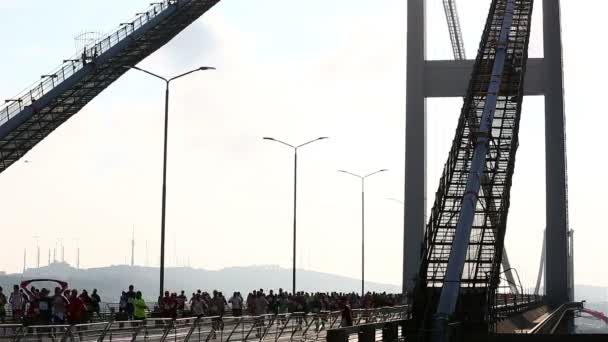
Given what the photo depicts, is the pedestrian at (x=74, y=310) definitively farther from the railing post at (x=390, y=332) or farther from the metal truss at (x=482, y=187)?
the metal truss at (x=482, y=187)

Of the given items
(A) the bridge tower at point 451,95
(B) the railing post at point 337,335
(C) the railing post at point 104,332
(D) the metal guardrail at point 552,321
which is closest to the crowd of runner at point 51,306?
(C) the railing post at point 104,332

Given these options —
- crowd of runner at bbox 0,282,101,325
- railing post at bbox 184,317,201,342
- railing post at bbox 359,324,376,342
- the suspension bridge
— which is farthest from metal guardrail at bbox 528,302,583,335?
railing post at bbox 359,324,376,342

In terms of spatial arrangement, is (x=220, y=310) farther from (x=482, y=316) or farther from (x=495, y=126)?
(x=495, y=126)

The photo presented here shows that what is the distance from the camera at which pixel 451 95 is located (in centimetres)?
7175

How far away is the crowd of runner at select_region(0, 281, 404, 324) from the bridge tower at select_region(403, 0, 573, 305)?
45.6ft

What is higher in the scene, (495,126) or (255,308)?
(495,126)

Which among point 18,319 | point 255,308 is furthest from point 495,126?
point 18,319

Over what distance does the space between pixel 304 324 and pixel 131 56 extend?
28.0 meters

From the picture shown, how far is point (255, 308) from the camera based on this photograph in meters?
45.0

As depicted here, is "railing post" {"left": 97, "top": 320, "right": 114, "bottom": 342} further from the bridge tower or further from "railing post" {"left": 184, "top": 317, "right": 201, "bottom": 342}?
the bridge tower

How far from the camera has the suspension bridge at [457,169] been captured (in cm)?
3228

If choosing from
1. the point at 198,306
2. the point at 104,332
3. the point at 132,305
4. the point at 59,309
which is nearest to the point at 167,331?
the point at 104,332

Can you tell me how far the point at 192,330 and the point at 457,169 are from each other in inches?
899

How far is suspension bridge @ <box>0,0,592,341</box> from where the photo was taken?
3228 centimetres
